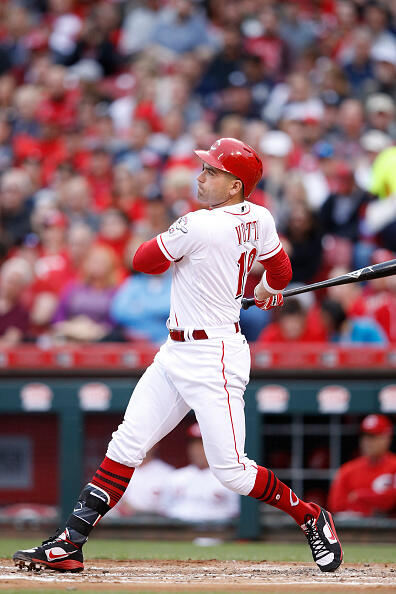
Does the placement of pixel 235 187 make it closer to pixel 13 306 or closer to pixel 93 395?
pixel 93 395

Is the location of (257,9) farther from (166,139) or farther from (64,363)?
(64,363)

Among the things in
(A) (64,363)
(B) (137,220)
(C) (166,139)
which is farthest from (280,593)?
(C) (166,139)

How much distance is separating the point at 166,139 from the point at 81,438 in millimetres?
4444

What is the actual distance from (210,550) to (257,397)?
1152mm

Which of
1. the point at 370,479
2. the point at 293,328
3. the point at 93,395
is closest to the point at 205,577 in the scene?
the point at 370,479

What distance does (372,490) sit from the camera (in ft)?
22.0

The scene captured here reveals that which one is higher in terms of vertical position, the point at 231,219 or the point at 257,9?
the point at 257,9

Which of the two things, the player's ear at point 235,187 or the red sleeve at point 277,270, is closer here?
the player's ear at point 235,187

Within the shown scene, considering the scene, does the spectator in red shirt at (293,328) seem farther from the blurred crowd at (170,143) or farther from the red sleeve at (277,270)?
the red sleeve at (277,270)

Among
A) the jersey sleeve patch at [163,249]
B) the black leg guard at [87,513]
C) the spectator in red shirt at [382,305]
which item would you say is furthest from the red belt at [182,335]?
the spectator in red shirt at [382,305]

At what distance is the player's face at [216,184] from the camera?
473cm

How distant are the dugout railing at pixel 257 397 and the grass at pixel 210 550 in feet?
1.10

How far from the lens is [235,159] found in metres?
4.71

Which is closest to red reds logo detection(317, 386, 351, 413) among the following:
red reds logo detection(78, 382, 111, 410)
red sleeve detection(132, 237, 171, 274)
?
red reds logo detection(78, 382, 111, 410)
